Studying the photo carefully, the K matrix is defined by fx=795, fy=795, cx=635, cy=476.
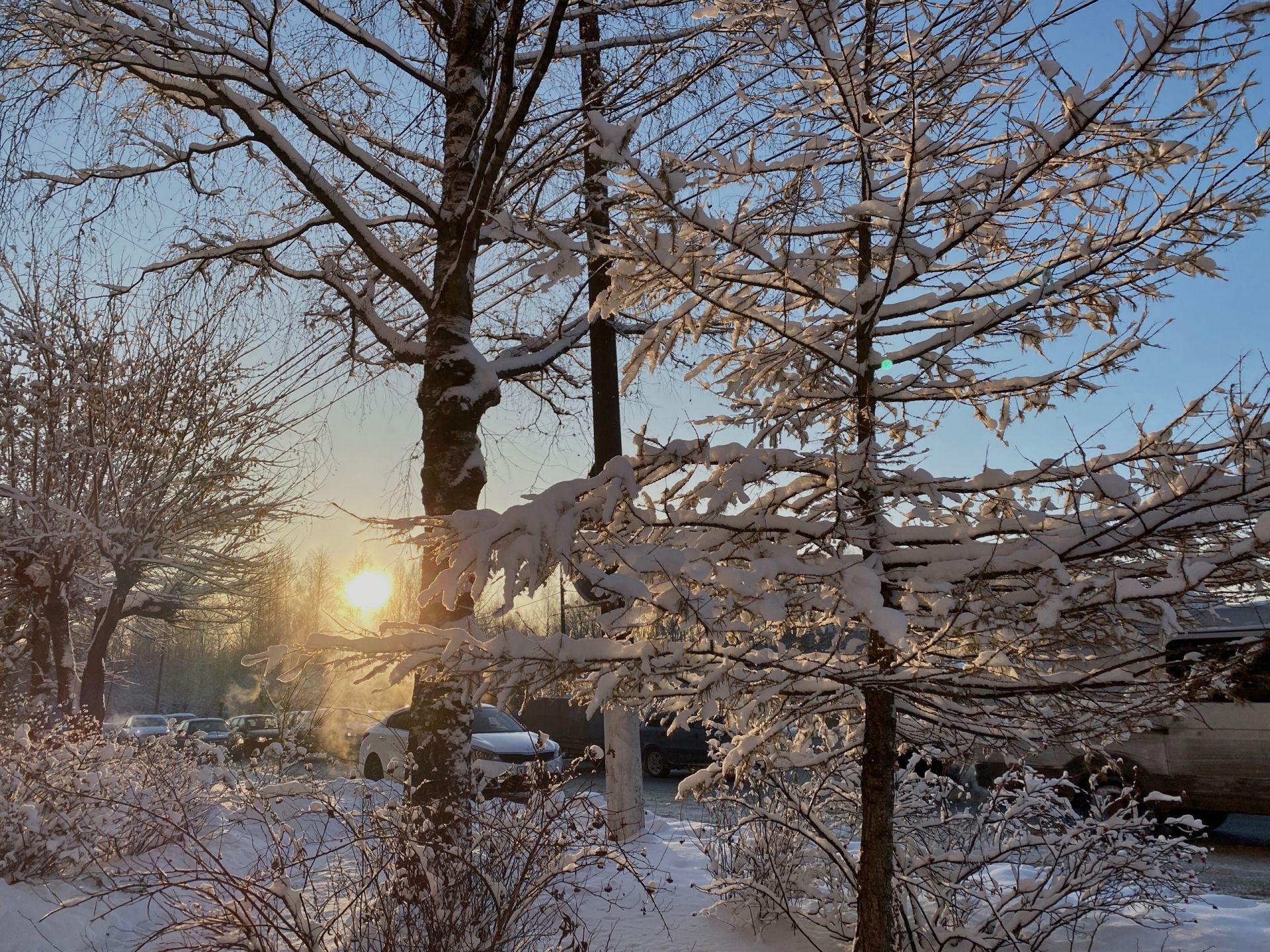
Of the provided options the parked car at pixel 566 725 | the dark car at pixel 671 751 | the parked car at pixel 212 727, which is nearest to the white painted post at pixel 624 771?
the dark car at pixel 671 751

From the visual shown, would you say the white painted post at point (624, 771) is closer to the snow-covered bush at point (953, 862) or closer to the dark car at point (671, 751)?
the snow-covered bush at point (953, 862)

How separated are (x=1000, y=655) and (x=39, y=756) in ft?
24.3

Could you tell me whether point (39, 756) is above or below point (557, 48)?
below

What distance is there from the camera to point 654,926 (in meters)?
4.93

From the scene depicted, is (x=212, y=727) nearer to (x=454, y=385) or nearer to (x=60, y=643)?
(x=60, y=643)

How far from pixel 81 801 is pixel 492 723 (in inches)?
363

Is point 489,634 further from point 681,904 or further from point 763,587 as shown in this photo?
point 681,904

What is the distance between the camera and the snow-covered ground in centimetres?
446

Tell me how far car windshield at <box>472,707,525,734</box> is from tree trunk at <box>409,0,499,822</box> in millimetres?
9547

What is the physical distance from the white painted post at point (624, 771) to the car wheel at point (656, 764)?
9.02 metres

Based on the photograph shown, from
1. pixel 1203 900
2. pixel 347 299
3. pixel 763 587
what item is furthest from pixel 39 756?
pixel 1203 900

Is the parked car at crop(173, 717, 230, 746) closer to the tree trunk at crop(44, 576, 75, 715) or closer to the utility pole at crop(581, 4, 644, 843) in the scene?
the tree trunk at crop(44, 576, 75, 715)

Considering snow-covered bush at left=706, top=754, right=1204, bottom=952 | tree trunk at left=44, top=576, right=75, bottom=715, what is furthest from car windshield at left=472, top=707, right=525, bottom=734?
snow-covered bush at left=706, top=754, right=1204, bottom=952

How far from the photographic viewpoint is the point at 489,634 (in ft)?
9.86
